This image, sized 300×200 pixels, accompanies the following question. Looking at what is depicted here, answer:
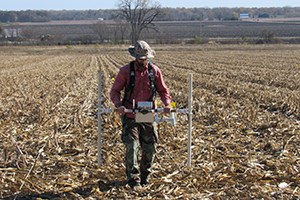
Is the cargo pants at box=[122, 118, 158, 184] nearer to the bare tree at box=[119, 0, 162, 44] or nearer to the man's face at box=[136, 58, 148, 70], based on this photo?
the man's face at box=[136, 58, 148, 70]

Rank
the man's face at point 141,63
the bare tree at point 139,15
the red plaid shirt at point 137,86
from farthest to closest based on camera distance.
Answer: the bare tree at point 139,15
the red plaid shirt at point 137,86
the man's face at point 141,63

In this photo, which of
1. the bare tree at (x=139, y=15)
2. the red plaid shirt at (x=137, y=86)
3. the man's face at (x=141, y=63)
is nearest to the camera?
the man's face at (x=141, y=63)

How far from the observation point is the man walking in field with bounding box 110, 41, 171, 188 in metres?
6.71

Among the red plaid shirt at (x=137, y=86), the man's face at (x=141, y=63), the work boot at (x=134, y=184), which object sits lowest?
the work boot at (x=134, y=184)

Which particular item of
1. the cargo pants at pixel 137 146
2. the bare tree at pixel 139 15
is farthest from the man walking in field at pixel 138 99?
the bare tree at pixel 139 15

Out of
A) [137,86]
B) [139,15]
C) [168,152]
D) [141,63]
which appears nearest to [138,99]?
[137,86]

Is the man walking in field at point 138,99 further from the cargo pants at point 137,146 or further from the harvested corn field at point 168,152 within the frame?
the harvested corn field at point 168,152

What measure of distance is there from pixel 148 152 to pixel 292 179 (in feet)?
6.55

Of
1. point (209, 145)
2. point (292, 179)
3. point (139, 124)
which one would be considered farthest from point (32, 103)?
point (292, 179)

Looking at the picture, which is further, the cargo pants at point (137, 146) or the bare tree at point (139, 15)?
the bare tree at point (139, 15)

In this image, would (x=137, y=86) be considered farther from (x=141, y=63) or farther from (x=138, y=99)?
(x=141, y=63)

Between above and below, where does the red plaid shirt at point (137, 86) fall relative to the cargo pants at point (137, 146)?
above

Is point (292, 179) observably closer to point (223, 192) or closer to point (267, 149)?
point (223, 192)

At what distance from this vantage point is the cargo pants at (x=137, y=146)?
672cm
